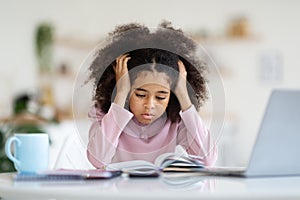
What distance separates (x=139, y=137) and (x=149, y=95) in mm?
107

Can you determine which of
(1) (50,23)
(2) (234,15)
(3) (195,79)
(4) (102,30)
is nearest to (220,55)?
(2) (234,15)

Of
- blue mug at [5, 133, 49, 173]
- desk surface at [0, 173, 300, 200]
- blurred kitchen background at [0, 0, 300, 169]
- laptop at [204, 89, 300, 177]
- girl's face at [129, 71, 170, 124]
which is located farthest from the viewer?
blurred kitchen background at [0, 0, 300, 169]

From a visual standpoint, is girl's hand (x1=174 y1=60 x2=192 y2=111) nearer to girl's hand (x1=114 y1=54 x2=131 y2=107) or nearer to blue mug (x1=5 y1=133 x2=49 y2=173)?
girl's hand (x1=114 y1=54 x2=131 y2=107)

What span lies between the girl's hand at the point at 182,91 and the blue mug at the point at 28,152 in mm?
319

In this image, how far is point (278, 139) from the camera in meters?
1.06

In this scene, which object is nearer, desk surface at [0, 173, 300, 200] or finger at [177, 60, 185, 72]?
desk surface at [0, 173, 300, 200]

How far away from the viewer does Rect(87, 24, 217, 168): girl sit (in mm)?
1293

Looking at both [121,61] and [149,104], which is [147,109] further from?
[121,61]

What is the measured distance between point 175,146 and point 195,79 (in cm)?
16

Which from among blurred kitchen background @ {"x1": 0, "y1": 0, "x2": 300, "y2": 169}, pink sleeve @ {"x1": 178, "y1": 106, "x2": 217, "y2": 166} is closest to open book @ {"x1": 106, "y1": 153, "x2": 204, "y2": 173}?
pink sleeve @ {"x1": 178, "y1": 106, "x2": 217, "y2": 166}

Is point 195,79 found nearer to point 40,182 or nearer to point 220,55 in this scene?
point 40,182

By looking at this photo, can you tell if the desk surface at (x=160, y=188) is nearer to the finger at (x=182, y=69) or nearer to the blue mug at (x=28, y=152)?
the blue mug at (x=28, y=152)

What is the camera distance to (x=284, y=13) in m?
5.06

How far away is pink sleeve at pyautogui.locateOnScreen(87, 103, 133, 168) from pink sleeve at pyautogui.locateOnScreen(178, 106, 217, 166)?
0.43 feet
